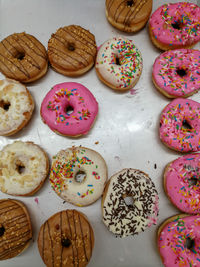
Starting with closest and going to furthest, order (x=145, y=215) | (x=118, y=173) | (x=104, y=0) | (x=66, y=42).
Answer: (x=145, y=215)
(x=118, y=173)
(x=66, y=42)
(x=104, y=0)

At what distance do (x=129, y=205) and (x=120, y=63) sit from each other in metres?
1.51

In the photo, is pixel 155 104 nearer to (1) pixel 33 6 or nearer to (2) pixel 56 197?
(2) pixel 56 197

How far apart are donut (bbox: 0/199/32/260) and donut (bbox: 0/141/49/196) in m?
0.16

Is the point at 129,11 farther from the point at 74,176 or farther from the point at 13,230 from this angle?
the point at 13,230

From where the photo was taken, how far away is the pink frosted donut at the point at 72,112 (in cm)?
214

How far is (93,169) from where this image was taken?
2.08m

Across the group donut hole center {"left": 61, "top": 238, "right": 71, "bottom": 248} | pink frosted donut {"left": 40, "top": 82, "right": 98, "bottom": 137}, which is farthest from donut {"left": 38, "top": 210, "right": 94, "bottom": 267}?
pink frosted donut {"left": 40, "top": 82, "right": 98, "bottom": 137}

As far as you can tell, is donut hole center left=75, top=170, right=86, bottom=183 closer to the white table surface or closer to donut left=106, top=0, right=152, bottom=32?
the white table surface

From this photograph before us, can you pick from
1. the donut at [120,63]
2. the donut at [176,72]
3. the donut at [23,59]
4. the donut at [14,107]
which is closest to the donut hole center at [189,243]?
the donut at [176,72]

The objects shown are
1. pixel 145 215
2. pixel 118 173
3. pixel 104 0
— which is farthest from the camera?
pixel 104 0

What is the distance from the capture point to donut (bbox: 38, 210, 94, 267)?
6.25ft

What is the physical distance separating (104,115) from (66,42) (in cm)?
90

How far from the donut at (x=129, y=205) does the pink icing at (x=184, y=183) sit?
18cm

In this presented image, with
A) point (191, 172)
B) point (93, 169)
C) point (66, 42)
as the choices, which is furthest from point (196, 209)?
point (66, 42)
